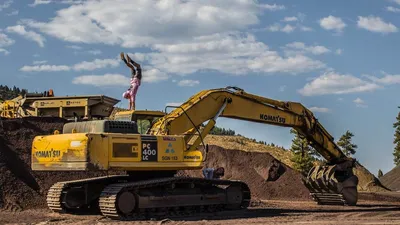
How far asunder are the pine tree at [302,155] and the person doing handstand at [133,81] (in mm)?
25865

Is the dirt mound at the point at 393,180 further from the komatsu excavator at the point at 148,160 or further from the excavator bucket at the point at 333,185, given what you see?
the komatsu excavator at the point at 148,160

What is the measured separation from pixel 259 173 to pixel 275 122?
845 centimetres

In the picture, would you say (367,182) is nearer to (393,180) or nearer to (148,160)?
(393,180)

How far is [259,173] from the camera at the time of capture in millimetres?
28156

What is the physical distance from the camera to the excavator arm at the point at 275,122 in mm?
16703

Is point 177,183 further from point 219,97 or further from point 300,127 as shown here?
point 300,127

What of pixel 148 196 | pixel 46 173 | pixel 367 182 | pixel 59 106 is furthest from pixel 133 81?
pixel 367 182

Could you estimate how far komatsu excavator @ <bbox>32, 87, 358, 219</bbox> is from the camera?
48.8 feet

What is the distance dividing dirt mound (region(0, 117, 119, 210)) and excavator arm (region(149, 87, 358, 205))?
6324 mm

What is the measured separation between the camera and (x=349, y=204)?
66.7ft

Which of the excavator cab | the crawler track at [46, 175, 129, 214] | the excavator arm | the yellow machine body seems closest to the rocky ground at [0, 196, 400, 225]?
the crawler track at [46, 175, 129, 214]

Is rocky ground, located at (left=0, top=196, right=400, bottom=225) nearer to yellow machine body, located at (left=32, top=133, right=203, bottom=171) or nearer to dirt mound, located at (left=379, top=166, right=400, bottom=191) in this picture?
yellow machine body, located at (left=32, top=133, right=203, bottom=171)

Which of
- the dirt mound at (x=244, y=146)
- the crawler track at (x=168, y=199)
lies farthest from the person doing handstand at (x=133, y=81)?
the dirt mound at (x=244, y=146)

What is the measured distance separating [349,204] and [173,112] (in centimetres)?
773
